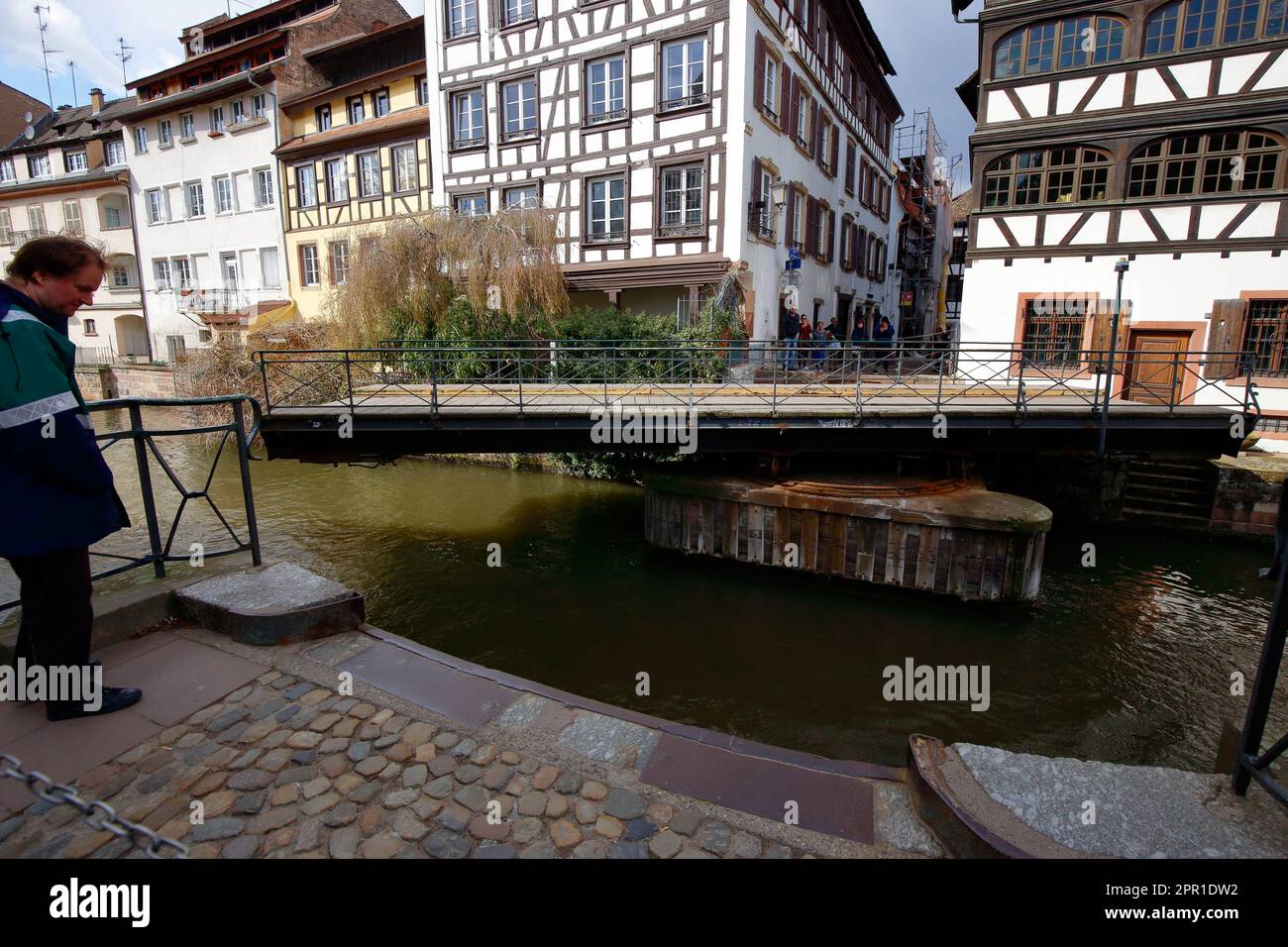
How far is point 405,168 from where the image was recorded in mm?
22844

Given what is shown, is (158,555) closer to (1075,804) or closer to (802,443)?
(1075,804)

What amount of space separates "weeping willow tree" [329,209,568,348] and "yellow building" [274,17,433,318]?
5848 mm

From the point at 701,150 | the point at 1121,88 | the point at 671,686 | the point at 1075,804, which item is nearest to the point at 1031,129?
the point at 1121,88

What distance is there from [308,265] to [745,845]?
29482 millimetres

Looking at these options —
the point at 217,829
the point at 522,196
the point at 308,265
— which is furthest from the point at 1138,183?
the point at 308,265

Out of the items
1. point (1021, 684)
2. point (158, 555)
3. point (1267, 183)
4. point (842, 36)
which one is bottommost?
point (1021, 684)

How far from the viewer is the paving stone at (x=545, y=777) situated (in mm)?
2951

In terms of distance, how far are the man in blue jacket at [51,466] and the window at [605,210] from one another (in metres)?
16.5

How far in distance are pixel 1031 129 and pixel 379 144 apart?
68.8 feet

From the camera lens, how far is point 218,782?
9.39 ft

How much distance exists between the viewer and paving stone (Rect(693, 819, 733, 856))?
262cm

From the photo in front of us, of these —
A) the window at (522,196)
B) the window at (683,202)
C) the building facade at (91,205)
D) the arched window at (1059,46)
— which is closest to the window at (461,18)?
the window at (522,196)
